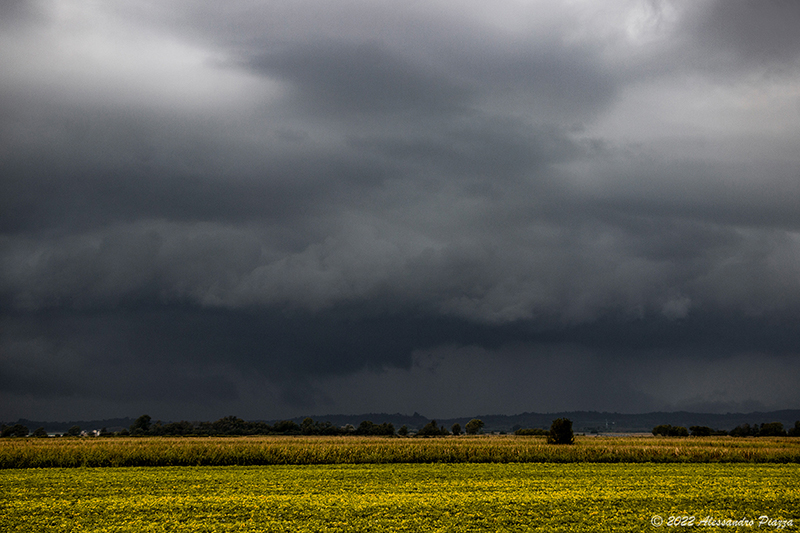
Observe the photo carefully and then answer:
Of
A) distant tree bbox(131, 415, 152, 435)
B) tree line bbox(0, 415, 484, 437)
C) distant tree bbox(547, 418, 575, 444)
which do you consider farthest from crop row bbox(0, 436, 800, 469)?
distant tree bbox(131, 415, 152, 435)

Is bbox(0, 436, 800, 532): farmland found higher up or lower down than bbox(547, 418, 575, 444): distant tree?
higher up

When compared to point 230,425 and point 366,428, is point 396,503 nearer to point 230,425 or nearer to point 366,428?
point 366,428

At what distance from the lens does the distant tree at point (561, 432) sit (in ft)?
238

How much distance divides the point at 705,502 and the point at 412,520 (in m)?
14.1

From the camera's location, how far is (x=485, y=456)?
172 ft

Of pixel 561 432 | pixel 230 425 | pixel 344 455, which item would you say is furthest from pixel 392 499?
pixel 230 425

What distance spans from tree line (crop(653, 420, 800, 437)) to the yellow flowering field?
463 feet

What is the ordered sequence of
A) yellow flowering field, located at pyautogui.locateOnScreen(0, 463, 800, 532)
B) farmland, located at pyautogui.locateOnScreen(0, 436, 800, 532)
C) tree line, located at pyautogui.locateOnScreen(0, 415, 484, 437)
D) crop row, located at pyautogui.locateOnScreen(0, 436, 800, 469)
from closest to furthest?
yellow flowering field, located at pyautogui.locateOnScreen(0, 463, 800, 532) → farmland, located at pyautogui.locateOnScreen(0, 436, 800, 532) → crop row, located at pyautogui.locateOnScreen(0, 436, 800, 469) → tree line, located at pyautogui.locateOnScreen(0, 415, 484, 437)

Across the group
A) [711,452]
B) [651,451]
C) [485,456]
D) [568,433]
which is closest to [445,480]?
[485,456]

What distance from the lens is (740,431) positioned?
18338 cm

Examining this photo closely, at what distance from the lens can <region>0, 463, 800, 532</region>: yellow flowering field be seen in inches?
851

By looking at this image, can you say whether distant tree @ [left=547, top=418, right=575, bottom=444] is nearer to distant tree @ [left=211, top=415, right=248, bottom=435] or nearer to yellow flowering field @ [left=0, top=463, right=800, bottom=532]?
yellow flowering field @ [left=0, top=463, right=800, bottom=532]

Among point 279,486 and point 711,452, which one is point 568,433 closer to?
point 711,452

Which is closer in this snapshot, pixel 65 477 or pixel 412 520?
pixel 412 520
